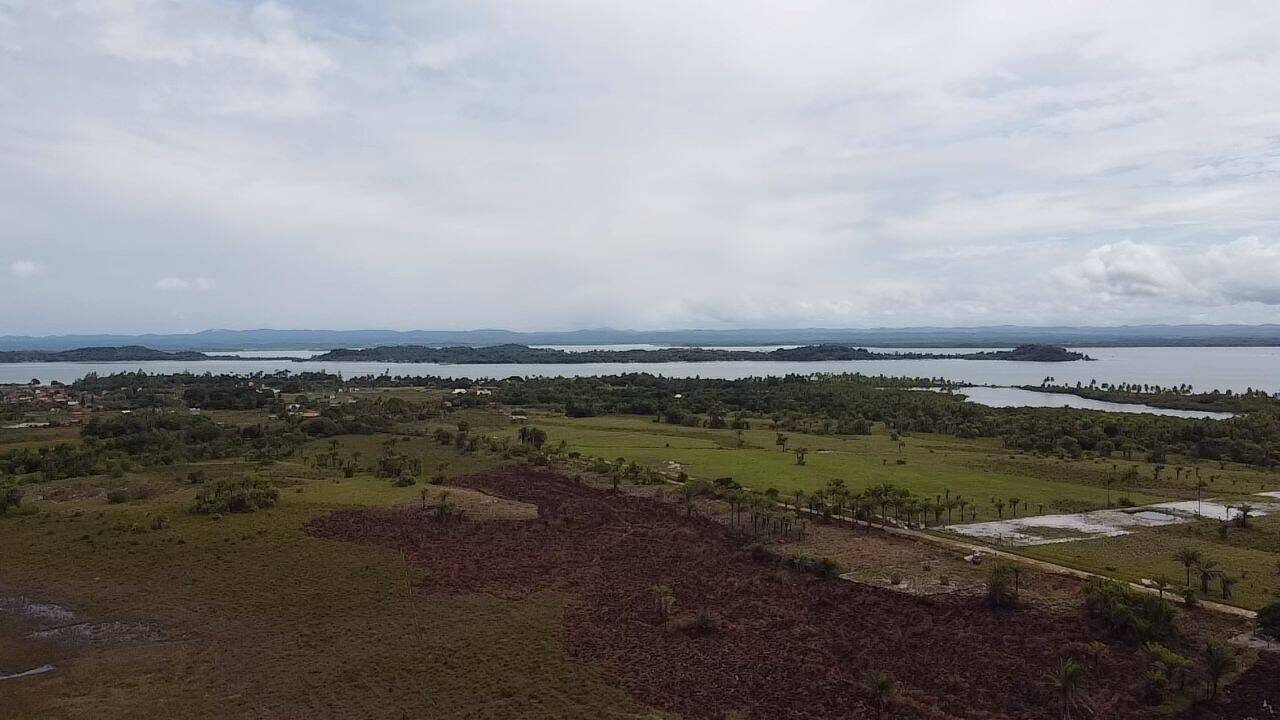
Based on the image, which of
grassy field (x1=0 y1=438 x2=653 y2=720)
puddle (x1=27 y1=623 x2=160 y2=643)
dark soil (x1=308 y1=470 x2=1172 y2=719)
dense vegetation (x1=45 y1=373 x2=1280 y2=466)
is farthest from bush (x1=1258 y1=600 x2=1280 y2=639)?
dense vegetation (x1=45 y1=373 x2=1280 y2=466)

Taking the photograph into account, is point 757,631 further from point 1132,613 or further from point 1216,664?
point 1216,664

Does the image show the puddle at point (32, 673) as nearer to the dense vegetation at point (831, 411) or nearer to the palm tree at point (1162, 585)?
the palm tree at point (1162, 585)

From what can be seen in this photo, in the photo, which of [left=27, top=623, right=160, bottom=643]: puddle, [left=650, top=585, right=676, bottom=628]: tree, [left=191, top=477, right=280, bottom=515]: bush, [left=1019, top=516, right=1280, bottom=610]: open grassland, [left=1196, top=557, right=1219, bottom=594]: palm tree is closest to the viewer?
[left=27, top=623, right=160, bottom=643]: puddle

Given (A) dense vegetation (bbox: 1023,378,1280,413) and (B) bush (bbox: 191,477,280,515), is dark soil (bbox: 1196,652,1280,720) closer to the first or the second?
(B) bush (bbox: 191,477,280,515)

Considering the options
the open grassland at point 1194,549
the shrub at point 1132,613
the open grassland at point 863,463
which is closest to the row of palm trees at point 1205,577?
the open grassland at point 1194,549

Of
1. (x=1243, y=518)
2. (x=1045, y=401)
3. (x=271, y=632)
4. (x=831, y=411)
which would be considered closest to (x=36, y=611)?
(x=271, y=632)

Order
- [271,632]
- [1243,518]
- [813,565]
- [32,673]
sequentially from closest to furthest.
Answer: [32,673]
[271,632]
[813,565]
[1243,518]

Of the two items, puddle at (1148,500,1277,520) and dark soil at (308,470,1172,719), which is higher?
puddle at (1148,500,1277,520)
